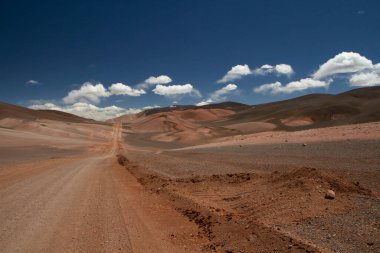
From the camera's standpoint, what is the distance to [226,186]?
1301 centimetres

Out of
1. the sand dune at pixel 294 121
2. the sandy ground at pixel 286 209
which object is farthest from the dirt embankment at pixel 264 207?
the sand dune at pixel 294 121

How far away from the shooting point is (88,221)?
9062 mm

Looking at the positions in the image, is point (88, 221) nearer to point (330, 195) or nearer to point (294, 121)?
point (330, 195)

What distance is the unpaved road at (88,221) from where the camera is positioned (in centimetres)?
731

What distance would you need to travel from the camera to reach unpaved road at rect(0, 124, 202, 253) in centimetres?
731

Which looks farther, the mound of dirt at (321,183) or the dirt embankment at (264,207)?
the mound of dirt at (321,183)

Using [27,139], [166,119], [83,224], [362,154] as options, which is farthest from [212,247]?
[166,119]

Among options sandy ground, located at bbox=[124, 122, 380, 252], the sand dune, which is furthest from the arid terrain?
the sand dune

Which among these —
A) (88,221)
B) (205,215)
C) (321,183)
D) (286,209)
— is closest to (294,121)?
(321,183)

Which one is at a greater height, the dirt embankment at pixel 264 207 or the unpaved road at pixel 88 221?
the dirt embankment at pixel 264 207

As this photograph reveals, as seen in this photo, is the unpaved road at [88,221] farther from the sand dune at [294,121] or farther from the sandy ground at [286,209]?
the sand dune at [294,121]

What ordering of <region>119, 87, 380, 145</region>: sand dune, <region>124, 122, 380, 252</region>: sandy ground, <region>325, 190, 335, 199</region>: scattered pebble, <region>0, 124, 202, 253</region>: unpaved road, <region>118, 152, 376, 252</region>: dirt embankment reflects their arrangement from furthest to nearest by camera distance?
<region>119, 87, 380, 145</region>: sand dune → <region>325, 190, 335, 199</region>: scattered pebble → <region>0, 124, 202, 253</region>: unpaved road → <region>118, 152, 376, 252</region>: dirt embankment → <region>124, 122, 380, 252</region>: sandy ground

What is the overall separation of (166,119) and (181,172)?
10463 cm

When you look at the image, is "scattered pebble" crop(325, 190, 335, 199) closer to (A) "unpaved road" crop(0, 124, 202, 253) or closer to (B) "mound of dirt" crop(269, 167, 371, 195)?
(B) "mound of dirt" crop(269, 167, 371, 195)
